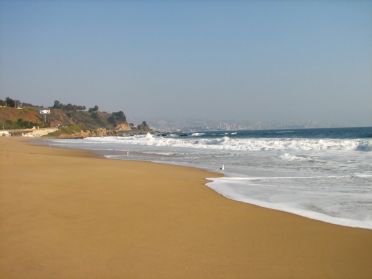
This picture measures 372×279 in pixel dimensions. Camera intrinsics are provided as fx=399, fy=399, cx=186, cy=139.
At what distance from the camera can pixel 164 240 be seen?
4.70 metres

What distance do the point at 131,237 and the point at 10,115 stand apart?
334 feet

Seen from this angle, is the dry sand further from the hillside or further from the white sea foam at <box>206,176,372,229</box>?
the hillside

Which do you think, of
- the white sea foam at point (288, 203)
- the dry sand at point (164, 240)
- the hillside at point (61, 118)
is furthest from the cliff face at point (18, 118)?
the dry sand at point (164, 240)

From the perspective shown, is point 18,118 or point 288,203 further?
point 18,118

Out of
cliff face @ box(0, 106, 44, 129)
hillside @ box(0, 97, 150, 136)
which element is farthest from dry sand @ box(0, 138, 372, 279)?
cliff face @ box(0, 106, 44, 129)

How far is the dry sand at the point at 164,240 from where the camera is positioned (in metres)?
3.81

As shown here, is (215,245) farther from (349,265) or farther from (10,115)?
(10,115)

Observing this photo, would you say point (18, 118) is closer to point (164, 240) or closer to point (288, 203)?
point (288, 203)

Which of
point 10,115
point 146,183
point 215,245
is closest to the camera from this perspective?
point 215,245

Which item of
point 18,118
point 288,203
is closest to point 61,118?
point 18,118

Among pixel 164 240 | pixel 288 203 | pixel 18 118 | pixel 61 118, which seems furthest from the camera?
pixel 61 118

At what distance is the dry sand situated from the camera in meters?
3.81

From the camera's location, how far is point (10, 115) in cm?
9731

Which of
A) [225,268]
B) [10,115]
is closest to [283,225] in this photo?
[225,268]
